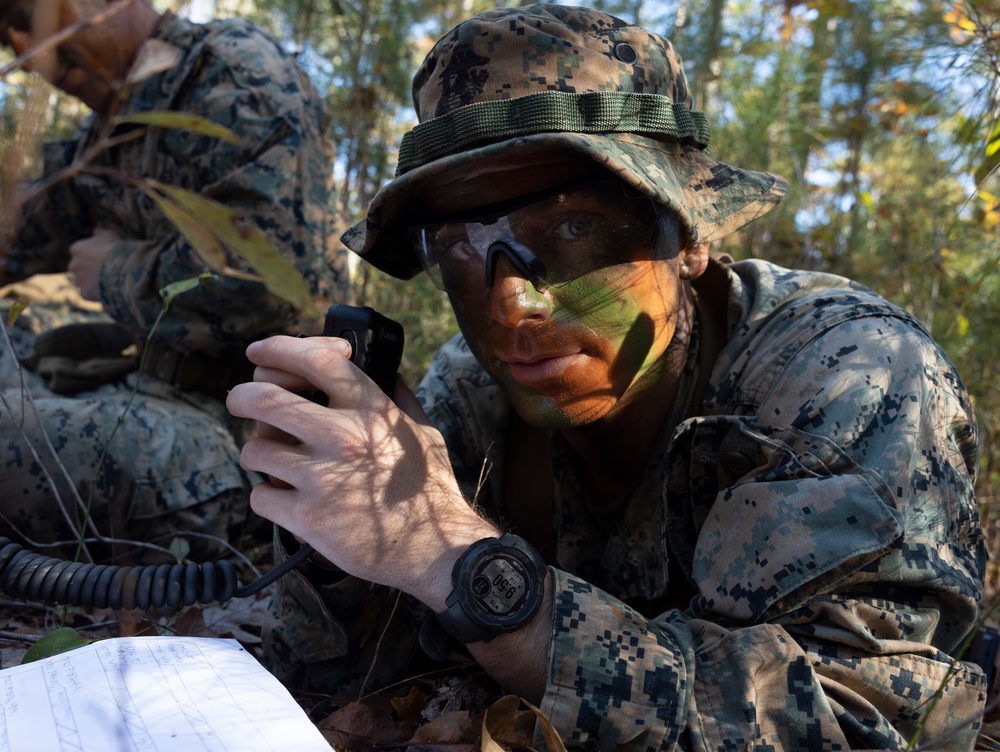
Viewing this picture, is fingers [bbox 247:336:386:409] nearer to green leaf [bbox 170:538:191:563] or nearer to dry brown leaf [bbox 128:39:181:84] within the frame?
dry brown leaf [bbox 128:39:181:84]

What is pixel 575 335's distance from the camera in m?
1.79

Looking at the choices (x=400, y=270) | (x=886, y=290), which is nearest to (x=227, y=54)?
(x=400, y=270)

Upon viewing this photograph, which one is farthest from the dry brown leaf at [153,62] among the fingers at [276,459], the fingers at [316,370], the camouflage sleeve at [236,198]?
the camouflage sleeve at [236,198]

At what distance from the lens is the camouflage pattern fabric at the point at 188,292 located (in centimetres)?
285

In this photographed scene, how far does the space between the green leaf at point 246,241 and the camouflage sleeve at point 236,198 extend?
239 centimetres

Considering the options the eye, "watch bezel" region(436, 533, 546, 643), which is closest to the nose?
the eye

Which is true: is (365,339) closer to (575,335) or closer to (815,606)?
(575,335)

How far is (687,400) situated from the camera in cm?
210

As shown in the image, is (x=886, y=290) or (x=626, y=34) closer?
(x=626, y=34)

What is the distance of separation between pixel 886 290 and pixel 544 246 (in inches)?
156

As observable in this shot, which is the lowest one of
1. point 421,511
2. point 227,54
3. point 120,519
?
point 120,519

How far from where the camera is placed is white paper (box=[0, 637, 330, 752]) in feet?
3.49

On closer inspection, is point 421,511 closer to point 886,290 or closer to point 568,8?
point 568,8

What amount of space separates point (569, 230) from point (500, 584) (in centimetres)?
76
